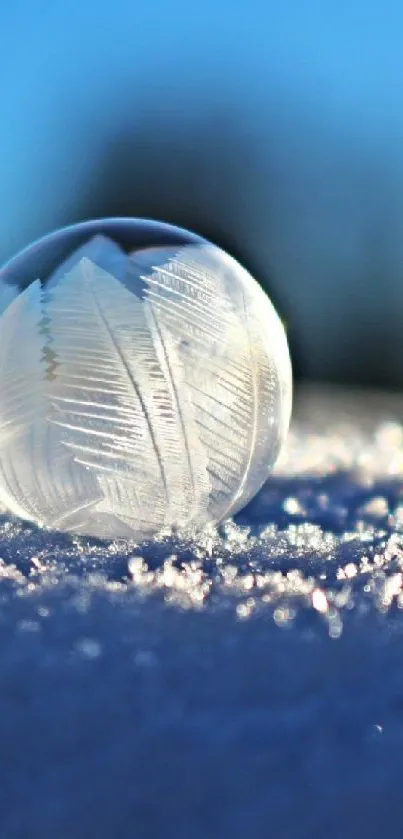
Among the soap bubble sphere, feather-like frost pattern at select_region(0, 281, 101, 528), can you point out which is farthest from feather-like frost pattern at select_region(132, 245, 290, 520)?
feather-like frost pattern at select_region(0, 281, 101, 528)

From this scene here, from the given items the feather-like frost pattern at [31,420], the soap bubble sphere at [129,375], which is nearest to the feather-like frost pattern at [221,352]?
the soap bubble sphere at [129,375]

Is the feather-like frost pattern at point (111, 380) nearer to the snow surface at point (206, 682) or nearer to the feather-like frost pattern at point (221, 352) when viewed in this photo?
the feather-like frost pattern at point (221, 352)

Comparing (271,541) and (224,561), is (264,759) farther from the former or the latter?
(271,541)

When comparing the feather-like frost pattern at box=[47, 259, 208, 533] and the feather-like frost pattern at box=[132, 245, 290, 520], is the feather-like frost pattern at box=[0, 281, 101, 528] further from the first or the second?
the feather-like frost pattern at box=[132, 245, 290, 520]

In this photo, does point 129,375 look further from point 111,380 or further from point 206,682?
point 206,682

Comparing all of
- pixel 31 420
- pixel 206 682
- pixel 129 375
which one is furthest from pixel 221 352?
pixel 206 682

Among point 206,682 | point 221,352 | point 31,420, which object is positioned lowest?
point 206,682

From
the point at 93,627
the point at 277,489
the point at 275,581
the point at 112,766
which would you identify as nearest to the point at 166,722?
the point at 112,766
